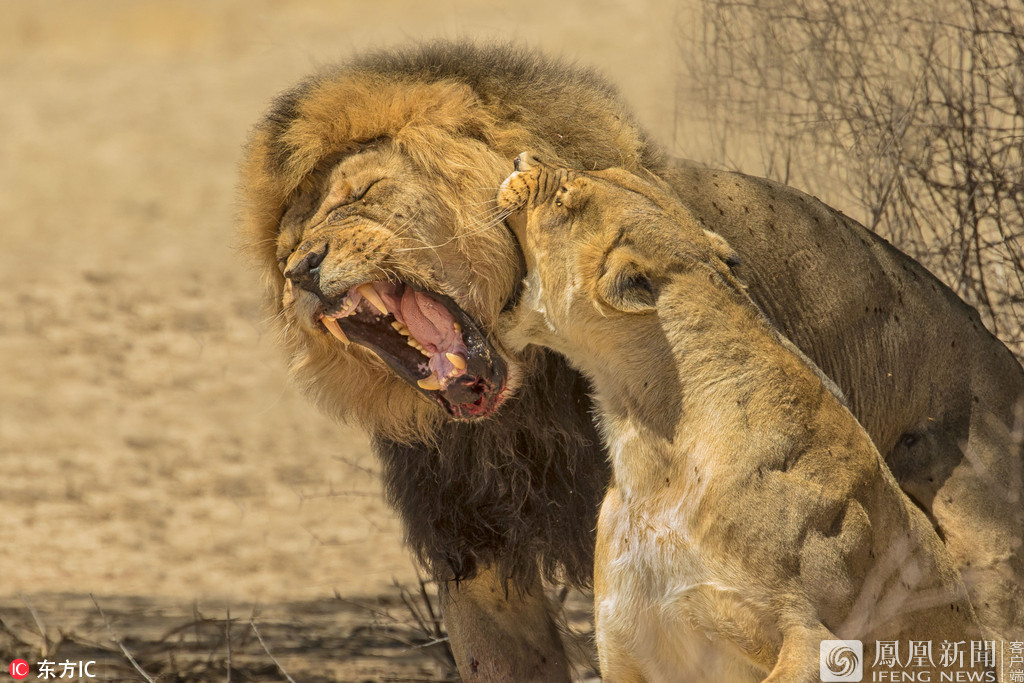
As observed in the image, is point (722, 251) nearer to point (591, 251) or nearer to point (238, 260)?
point (591, 251)

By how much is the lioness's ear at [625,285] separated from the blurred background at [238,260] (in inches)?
68.0

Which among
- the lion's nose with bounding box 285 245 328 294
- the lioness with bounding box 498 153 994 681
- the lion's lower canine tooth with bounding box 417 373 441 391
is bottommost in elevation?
the lioness with bounding box 498 153 994 681

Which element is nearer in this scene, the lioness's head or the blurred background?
the lioness's head

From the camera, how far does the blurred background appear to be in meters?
4.89

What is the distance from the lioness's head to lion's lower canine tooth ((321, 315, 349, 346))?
518 mm

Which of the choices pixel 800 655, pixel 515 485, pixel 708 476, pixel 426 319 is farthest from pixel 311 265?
pixel 800 655

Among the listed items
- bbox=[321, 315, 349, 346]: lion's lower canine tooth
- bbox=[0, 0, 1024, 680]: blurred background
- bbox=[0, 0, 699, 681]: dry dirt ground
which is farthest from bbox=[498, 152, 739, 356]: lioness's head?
bbox=[0, 0, 1024, 680]: blurred background

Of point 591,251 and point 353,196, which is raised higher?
point 353,196

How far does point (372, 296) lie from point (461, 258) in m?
0.25

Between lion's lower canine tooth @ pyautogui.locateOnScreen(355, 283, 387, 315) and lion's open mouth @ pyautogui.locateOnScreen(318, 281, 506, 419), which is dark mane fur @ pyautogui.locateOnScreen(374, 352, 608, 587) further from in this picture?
lion's lower canine tooth @ pyautogui.locateOnScreen(355, 283, 387, 315)

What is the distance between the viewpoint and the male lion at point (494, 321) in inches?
144

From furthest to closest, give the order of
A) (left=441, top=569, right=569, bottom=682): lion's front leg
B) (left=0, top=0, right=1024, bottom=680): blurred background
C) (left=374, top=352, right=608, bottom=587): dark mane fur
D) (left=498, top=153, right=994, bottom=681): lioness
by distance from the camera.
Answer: (left=0, top=0, right=1024, bottom=680): blurred background
(left=441, top=569, right=569, bottom=682): lion's front leg
(left=374, top=352, right=608, bottom=587): dark mane fur
(left=498, top=153, right=994, bottom=681): lioness

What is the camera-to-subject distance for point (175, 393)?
945 centimetres

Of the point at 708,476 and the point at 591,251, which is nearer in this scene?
the point at 708,476
